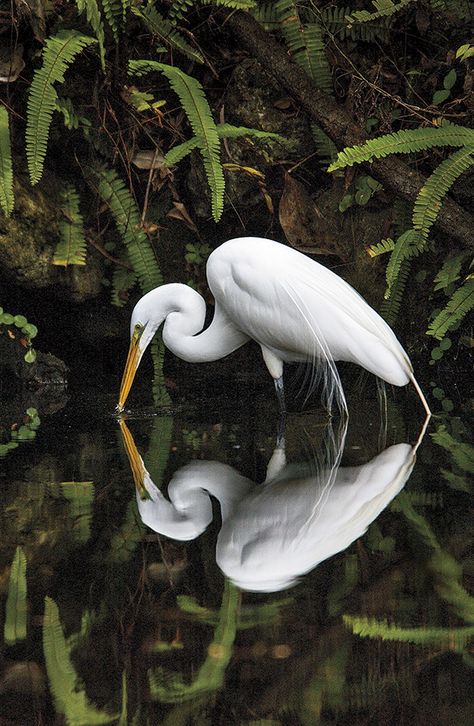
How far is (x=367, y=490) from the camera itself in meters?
4.08

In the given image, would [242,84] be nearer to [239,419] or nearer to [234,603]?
[239,419]

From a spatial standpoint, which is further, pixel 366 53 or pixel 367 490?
pixel 366 53

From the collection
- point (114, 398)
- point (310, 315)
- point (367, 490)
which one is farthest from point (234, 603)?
point (114, 398)

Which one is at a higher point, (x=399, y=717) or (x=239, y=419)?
(x=399, y=717)

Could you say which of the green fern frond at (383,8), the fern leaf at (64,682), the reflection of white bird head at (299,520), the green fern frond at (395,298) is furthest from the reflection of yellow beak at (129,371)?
the fern leaf at (64,682)

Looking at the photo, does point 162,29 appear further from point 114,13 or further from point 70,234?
point 70,234

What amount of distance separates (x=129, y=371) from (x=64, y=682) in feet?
12.4

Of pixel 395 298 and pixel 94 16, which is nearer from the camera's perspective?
pixel 94 16

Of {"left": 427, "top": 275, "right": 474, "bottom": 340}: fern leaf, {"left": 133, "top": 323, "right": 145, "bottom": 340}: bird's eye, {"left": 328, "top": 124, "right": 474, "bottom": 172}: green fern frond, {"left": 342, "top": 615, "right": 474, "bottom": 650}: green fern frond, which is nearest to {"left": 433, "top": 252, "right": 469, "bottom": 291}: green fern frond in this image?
{"left": 427, "top": 275, "right": 474, "bottom": 340}: fern leaf

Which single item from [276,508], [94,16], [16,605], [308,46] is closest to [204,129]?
[94,16]

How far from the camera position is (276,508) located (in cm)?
384

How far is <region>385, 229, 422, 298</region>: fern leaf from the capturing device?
6164mm

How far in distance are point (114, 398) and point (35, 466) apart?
72.2 inches

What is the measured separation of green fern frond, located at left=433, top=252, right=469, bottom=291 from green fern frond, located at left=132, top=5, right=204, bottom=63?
84.6 inches
